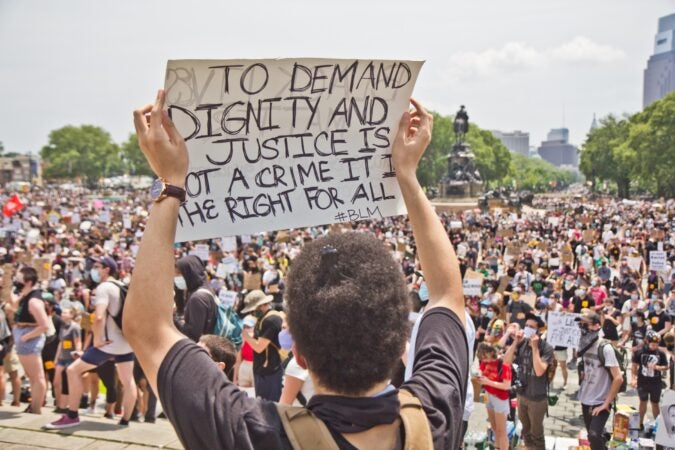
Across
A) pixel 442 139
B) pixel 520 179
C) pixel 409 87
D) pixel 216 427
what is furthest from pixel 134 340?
pixel 520 179

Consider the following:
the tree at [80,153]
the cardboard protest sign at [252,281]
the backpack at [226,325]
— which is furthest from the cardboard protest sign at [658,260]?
the tree at [80,153]

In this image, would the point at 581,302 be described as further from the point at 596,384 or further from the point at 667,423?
the point at 667,423

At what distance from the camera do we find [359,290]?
141 centimetres

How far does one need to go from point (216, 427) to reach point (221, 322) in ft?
16.3

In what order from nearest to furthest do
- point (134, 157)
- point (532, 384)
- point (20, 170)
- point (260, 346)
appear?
1. point (260, 346)
2. point (532, 384)
3. point (134, 157)
4. point (20, 170)

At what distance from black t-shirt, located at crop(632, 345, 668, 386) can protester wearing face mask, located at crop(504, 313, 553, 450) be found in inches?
62.9

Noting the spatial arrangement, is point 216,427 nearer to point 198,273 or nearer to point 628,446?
point 198,273

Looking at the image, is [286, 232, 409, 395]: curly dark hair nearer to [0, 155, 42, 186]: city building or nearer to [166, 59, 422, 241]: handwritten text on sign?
[166, 59, 422, 241]: handwritten text on sign

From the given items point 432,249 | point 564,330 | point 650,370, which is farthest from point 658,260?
point 432,249

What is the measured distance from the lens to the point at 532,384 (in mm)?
6672

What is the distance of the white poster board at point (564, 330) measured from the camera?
7.51 metres

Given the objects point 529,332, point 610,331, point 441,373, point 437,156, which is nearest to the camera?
point 441,373

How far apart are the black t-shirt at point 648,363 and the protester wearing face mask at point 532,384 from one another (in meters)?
1.60

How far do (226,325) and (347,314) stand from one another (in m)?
5.02
